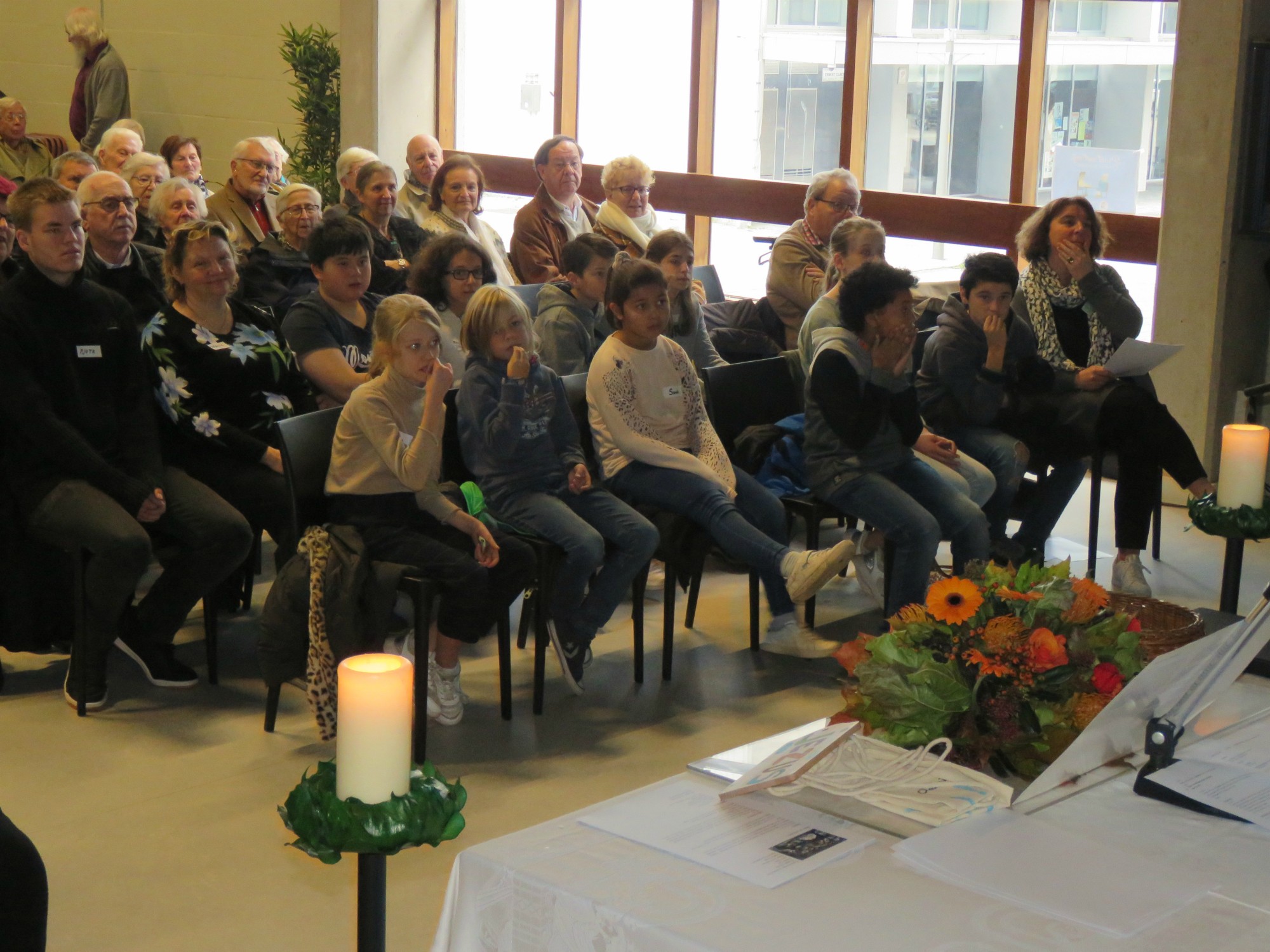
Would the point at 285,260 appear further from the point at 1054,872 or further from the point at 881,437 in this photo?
the point at 1054,872

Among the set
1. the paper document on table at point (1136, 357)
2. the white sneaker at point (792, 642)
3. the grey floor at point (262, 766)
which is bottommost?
the grey floor at point (262, 766)

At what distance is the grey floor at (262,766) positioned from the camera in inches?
98.6

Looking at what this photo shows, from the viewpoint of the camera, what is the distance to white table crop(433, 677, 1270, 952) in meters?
1.29

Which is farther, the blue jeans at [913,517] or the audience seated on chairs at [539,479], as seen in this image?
the blue jeans at [913,517]

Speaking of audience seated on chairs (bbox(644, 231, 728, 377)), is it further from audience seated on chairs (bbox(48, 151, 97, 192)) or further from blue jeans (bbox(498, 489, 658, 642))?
audience seated on chairs (bbox(48, 151, 97, 192))

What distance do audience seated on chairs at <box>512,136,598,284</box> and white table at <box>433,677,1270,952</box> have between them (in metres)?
4.17

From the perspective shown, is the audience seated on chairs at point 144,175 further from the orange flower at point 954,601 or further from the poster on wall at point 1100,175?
the orange flower at point 954,601

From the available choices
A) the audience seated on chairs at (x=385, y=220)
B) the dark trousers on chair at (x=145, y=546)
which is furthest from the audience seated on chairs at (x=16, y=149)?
the dark trousers on chair at (x=145, y=546)

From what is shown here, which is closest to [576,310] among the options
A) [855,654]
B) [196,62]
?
[855,654]

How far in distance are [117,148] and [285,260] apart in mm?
2181

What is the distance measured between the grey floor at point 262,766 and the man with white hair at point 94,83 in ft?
18.9

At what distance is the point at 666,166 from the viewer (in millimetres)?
7742

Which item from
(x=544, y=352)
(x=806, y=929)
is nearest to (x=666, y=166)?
(x=544, y=352)

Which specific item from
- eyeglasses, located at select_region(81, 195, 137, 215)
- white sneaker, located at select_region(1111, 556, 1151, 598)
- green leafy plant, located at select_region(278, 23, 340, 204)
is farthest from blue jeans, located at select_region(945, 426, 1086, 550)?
green leafy plant, located at select_region(278, 23, 340, 204)
